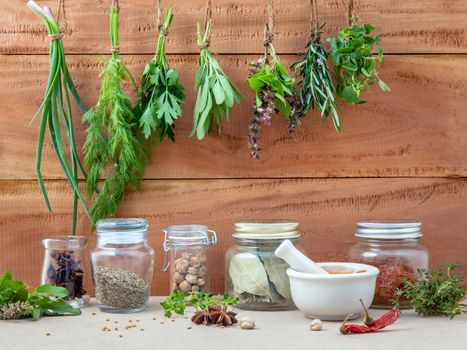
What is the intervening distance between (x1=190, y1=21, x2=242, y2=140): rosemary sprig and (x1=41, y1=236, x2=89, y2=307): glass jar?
370 millimetres

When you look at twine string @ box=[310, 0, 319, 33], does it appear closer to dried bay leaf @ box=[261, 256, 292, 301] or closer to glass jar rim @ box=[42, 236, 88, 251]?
dried bay leaf @ box=[261, 256, 292, 301]

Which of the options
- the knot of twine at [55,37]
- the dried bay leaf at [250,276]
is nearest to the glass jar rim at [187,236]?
the dried bay leaf at [250,276]

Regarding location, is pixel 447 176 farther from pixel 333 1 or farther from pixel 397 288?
pixel 333 1

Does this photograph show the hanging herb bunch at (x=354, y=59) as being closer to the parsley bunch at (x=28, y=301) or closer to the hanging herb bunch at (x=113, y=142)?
the hanging herb bunch at (x=113, y=142)

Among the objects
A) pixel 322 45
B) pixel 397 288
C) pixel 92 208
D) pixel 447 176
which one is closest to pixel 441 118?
pixel 447 176

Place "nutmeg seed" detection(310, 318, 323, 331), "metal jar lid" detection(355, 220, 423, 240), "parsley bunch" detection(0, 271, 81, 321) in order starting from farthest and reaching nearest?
"metal jar lid" detection(355, 220, 423, 240) → "parsley bunch" detection(0, 271, 81, 321) → "nutmeg seed" detection(310, 318, 323, 331)

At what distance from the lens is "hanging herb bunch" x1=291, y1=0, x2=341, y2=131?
158 centimetres

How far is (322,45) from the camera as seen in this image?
1633mm

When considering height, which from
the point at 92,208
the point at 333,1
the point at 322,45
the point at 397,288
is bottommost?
the point at 397,288

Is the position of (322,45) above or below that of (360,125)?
→ above

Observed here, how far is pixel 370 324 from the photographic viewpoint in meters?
1.31

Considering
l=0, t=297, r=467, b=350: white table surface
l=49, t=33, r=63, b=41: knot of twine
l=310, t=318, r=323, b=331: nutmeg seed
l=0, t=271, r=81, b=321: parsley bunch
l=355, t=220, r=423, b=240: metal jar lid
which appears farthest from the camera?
l=49, t=33, r=63, b=41: knot of twine

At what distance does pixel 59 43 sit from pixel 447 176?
3.17 ft

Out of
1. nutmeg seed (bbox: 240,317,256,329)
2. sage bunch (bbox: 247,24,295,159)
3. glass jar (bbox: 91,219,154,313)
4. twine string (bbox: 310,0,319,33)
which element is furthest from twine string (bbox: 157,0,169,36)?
nutmeg seed (bbox: 240,317,256,329)
